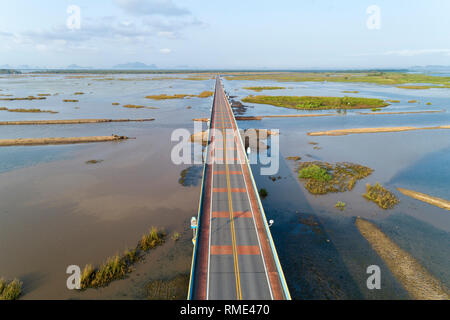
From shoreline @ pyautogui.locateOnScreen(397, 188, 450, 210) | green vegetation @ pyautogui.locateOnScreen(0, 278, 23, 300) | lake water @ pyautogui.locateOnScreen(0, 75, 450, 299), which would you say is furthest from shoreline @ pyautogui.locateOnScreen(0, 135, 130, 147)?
shoreline @ pyautogui.locateOnScreen(397, 188, 450, 210)

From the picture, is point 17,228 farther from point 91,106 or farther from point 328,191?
point 91,106

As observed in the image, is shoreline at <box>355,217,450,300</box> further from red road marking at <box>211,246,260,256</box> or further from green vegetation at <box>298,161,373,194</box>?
red road marking at <box>211,246,260,256</box>

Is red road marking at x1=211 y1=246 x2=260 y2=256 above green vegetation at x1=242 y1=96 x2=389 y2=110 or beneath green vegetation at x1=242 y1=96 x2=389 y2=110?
beneath

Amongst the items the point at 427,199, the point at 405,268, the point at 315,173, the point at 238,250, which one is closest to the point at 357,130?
the point at 315,173

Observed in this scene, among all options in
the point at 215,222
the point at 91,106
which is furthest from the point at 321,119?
the point at 91,106

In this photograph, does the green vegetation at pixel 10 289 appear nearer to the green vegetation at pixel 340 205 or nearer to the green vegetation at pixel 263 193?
the green vegetation at pixel 263 193

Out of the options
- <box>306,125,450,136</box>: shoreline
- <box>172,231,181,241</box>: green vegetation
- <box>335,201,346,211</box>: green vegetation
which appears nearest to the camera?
<box>172,231,181,241</box>: green vegetation

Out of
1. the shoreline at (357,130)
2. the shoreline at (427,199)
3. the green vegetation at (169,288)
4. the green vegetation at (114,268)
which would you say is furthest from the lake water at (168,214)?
the shoreline at (357,130)
